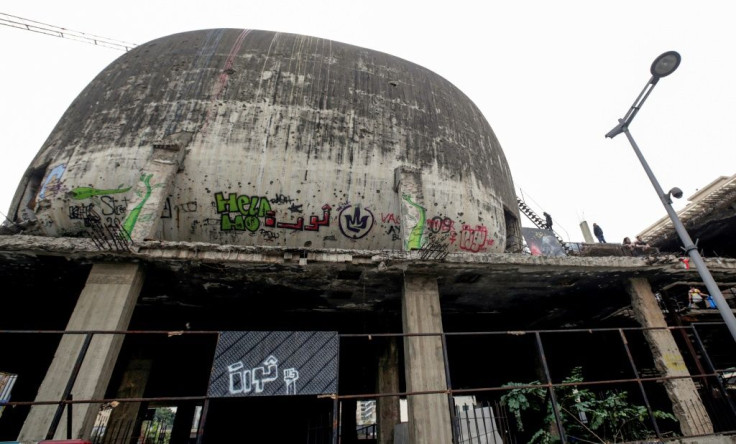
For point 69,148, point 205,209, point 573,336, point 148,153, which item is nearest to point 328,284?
point 205,209

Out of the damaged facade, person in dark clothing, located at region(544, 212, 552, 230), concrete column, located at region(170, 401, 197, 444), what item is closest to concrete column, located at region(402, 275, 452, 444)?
the damaged facade

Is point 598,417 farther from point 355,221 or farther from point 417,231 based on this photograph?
point 355,221

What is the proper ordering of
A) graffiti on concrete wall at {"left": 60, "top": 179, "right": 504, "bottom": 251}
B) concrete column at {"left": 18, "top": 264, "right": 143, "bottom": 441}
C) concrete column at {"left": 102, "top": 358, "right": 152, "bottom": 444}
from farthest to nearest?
1. concrete column at {"left": 102, "top": 358, "right": 152, "bottom": 444}
2. graffiti on concrete wall at {"left": 60, "top": 179, "right": 504, "bottom": 251}
3. concrete column at {"left": 18, "top": 264, "right": 143, "bottom": 441}

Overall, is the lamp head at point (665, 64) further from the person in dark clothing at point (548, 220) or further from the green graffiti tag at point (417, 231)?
the person in dark clothing at point (548, 220)

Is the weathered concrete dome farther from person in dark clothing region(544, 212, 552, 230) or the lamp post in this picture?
person in dark clothing region(544, 212, 552, 230)

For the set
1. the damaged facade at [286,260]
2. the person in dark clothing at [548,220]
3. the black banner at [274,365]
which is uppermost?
the person in dark clothing at [548,220]

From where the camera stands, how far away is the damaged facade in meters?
7.20

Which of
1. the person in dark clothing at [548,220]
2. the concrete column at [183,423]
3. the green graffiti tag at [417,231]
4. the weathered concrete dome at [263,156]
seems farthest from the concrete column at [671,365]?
the person in dark clothing at [548,220]

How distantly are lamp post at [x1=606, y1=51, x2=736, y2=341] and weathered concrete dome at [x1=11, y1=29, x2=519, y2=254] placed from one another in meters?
4.57

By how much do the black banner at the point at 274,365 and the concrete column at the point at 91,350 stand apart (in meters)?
2.15

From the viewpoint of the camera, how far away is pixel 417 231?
925 centimetres

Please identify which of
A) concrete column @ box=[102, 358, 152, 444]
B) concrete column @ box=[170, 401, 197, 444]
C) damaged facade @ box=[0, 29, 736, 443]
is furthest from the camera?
concrete column @ box=[170, 401, 197, 444]

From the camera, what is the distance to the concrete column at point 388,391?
36.3 feet

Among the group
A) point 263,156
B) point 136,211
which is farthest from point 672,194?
point 136,211
